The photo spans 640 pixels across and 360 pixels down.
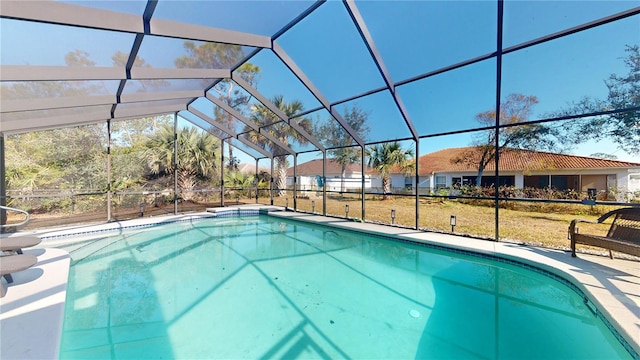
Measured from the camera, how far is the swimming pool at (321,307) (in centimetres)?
271

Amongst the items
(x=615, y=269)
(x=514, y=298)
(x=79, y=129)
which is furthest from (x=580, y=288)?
(x=79, y=129)

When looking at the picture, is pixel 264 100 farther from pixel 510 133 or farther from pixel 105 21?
pixel 510 133

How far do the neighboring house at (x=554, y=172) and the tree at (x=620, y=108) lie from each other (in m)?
0.93

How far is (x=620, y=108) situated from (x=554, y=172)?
5.18 meters

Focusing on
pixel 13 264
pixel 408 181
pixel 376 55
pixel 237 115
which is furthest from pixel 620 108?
pixel 408 181

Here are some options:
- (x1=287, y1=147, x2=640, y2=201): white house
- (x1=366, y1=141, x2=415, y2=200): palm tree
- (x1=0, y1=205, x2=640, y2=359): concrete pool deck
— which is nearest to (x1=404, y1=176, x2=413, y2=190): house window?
(x1=287, y1=147, x2=640, y2=201): white house

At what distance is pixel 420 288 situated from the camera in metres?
4.23

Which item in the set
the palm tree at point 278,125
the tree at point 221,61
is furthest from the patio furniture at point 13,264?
the palm tree at point 278,125

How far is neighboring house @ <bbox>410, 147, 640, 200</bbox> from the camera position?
7141 millimetres

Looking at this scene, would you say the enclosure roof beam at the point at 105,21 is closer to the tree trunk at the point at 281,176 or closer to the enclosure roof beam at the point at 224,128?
the enclosure roof beam at the point at 224,128

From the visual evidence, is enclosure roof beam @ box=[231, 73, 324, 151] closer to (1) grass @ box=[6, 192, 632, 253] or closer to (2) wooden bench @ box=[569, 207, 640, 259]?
(1) grass @ box=[6, 192, 632, 253]

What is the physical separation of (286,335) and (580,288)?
12.7 ft

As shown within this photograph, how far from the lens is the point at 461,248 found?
17.5ft

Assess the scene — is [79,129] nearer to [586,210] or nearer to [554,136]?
[554,136]
